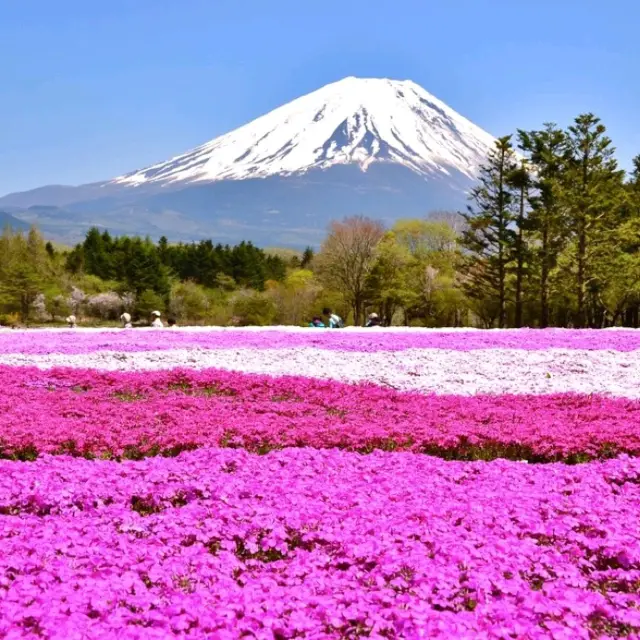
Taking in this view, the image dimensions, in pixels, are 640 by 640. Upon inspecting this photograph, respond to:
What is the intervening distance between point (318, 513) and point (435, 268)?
7156 centimetres

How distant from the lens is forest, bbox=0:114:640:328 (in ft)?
157

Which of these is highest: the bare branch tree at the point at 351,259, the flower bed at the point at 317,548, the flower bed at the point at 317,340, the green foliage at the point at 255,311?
the bare branch tree at the point at 351,259

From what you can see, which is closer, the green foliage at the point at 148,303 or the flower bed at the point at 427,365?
the flower bed at the point at 427,365

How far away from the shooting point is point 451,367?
1795 centimetres

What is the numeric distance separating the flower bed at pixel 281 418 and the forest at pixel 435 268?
3414cm

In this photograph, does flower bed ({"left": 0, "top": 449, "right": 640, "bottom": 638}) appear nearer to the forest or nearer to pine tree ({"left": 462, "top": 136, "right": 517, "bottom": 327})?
the forest

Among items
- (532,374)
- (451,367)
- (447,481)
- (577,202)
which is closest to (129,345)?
(451,367)

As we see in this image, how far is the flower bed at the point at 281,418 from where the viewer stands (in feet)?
31.3

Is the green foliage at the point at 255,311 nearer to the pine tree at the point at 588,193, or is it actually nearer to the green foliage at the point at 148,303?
the green foliage at the point at 148,303

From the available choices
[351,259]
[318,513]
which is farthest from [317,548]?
[351,259]

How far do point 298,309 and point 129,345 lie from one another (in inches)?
2450

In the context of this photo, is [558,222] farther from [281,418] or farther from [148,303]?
[148,303]

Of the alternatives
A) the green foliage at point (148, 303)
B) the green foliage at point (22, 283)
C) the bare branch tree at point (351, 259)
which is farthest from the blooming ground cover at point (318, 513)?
the green foliage at point (148, 303)

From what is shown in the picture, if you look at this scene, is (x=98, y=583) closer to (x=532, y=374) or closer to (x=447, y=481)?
(x=447, y=481)
